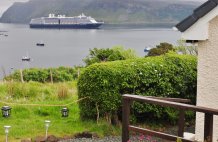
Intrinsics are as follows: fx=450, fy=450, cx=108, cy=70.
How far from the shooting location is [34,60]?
282 ft

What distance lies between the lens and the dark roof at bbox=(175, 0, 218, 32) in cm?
734

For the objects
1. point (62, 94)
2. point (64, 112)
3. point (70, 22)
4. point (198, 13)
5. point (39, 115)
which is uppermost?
point (70, 22)

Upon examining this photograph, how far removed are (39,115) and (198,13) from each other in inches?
249

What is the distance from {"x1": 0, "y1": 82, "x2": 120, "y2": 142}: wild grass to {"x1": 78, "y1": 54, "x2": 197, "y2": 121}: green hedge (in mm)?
527

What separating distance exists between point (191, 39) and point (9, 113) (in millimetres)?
5972

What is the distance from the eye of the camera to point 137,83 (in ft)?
36.1

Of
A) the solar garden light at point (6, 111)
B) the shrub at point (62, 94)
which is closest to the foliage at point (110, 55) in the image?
the shrub at point (62, 94)

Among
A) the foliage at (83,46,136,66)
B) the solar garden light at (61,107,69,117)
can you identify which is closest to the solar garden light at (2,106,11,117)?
the solar garden light at (61,107,69,117)

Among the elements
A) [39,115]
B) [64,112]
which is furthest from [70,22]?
[64,112]

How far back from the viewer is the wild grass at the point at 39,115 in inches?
405

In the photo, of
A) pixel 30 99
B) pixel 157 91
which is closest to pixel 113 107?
pixel 157 91

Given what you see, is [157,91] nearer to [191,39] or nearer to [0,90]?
[191,39]

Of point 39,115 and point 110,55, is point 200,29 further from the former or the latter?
point 110,55

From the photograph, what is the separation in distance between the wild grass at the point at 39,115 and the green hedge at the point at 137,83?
53 centimetres
